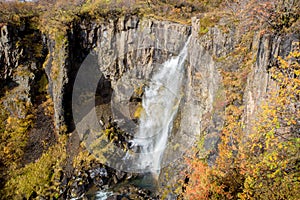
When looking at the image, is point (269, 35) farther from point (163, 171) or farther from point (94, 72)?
point (94, 72)

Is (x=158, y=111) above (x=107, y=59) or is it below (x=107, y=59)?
below

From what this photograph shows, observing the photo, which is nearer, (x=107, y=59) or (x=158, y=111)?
(x=158, y=111)

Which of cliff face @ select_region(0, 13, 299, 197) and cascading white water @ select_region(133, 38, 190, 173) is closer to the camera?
cliff face @ select_region(0, 13, 299, 197)

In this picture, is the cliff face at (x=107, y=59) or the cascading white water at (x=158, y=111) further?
the cascading white water at (x=158, y=111)
